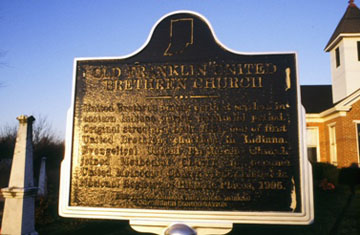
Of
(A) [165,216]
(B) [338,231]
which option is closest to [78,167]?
(A) [165,216]

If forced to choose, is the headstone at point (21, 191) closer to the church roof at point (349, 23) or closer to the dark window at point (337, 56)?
the church roof at point (349, 23)

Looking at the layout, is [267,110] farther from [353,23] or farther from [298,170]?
[353,23]

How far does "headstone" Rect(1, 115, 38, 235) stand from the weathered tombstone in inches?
103

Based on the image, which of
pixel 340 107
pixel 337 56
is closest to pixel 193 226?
pixel 340 107

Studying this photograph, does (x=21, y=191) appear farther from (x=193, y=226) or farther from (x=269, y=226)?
(x=269, y=226)

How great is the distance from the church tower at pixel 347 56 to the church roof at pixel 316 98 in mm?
1083

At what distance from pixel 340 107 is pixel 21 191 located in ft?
47.7

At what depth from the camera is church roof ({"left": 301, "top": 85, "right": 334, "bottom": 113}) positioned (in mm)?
17727

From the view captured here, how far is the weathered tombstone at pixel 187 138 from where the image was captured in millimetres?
3193

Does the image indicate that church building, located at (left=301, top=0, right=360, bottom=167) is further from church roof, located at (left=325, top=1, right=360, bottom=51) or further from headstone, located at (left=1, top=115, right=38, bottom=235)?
headstone, located at (left=1, top=115, right=38, bottom=235)

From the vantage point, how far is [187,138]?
3395 millimetres

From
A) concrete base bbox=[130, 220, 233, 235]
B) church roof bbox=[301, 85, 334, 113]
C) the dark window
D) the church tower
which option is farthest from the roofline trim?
concrete base bbox=[130, 220, 233, 235]

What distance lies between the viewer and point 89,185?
136 inches

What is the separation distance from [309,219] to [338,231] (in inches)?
197
